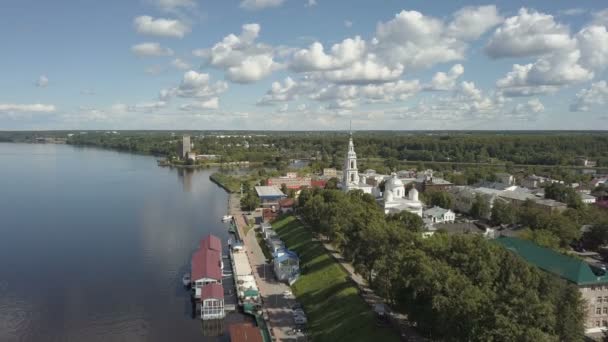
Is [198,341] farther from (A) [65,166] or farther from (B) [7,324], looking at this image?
(A) [65,166]

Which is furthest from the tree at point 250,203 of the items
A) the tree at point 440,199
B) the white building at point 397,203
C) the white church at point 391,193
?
the tree at point 440,199

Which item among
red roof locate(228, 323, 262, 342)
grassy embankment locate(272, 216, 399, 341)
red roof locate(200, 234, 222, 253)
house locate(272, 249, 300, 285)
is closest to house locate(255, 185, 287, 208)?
red roof locate(200, 234, 222, 253)

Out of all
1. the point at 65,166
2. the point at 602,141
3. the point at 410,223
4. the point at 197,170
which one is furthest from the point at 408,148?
the point at 410,223

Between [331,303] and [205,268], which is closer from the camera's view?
[331,303]

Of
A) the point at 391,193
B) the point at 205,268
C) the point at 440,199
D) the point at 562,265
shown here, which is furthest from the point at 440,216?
the point at 205,268

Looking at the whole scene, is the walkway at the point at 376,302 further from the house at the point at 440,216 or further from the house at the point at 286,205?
the house at the point at 286,205

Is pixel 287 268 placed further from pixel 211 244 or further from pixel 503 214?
pixel 503 214
